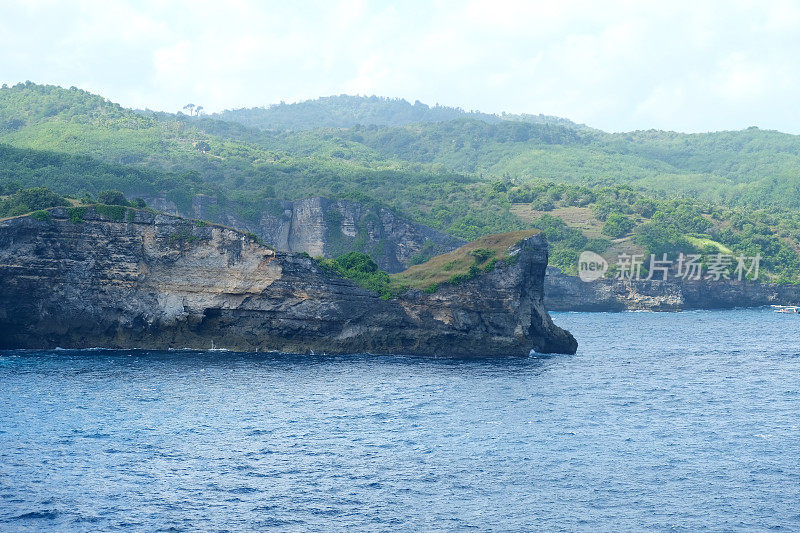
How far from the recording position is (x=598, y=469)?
37844mm

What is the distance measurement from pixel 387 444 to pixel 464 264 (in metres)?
30.5

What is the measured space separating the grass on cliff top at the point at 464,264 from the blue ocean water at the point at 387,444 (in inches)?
278

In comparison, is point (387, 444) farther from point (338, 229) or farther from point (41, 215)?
point (338, 229)

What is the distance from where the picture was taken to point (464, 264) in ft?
230

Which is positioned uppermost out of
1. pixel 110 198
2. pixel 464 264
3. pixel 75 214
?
pixel 110 198

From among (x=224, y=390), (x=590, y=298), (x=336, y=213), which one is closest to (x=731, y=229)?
(x=590, y=298)

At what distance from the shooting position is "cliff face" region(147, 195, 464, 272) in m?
138

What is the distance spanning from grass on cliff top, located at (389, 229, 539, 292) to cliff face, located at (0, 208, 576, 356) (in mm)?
925

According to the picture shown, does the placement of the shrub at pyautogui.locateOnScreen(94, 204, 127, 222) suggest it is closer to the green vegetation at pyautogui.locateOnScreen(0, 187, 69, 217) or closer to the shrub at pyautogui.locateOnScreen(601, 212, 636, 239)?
the green vegetation at pyautogui.locateOnScreen(0, 187, 69, 217)

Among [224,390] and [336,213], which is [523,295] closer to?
[224,390]

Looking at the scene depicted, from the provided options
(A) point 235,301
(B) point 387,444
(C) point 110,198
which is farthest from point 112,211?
(B) point 387,444

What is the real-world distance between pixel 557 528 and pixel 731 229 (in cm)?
14092

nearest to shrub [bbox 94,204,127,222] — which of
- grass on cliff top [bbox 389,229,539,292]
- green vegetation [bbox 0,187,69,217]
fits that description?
green vegetation [bbox 0,187,69,217]

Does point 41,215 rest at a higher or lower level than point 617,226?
lower
